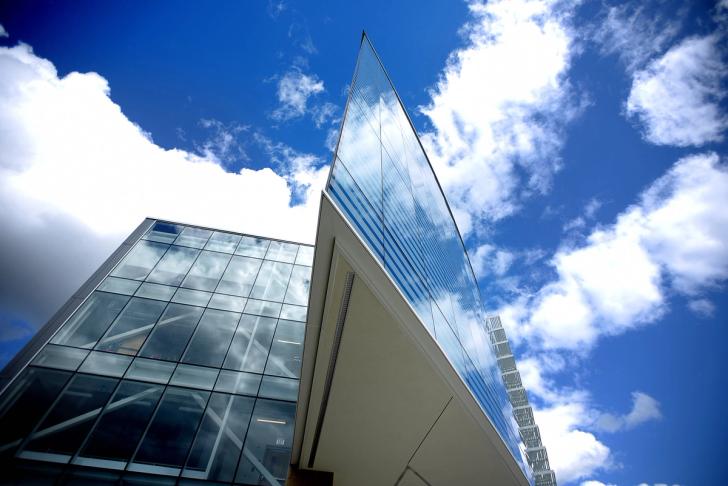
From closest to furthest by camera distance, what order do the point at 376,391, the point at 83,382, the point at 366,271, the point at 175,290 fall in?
the point at 366,271 → the point at 376,391 → the point at 83,382 → the point at 175,290

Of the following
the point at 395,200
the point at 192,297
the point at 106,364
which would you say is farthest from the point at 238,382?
the point at 395,200

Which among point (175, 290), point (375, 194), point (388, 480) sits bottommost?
point (388, 480)

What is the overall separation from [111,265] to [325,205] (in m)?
12.5

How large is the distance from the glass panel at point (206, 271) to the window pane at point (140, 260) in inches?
59.9

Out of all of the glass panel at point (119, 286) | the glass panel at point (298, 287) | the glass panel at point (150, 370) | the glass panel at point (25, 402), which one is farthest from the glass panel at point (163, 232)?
the glass panel at point (25, 402)

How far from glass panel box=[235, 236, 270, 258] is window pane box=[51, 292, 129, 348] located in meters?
4.76

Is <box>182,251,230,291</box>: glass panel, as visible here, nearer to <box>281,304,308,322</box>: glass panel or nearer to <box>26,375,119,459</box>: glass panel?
<box>281,304,308,322</box>: glass panel

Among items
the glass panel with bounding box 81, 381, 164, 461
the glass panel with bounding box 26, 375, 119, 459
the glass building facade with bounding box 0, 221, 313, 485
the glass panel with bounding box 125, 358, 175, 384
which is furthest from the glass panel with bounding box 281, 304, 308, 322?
the glass panel with bounding box 26, 375, 119, 459

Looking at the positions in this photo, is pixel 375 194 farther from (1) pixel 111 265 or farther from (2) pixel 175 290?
(1) pixel 111 265

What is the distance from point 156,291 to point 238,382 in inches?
192

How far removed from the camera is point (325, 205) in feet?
13.4

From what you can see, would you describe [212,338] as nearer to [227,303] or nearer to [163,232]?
[227,303]

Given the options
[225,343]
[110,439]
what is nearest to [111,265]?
[225,343]

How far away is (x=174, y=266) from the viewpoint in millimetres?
13328
